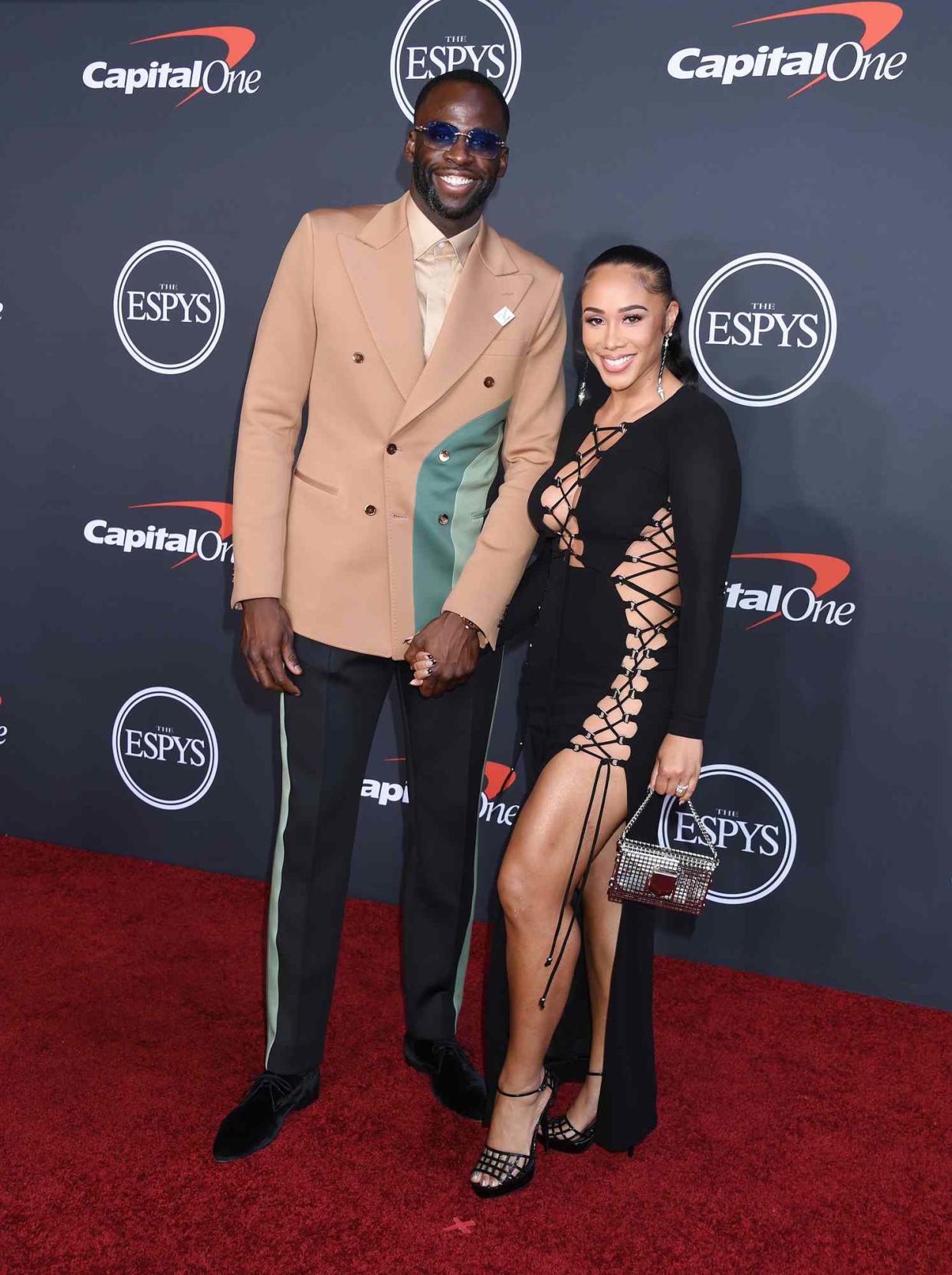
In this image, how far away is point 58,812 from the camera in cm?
382

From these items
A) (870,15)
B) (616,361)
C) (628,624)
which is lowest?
(628,624)

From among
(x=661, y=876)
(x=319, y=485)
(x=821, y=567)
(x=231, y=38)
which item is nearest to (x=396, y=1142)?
(x=661, y=876)

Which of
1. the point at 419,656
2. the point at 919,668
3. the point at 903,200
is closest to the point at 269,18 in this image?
the point at 903,200

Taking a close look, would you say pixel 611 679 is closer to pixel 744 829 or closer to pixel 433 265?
pixel 433 265

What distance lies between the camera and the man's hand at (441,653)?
7.64 ft

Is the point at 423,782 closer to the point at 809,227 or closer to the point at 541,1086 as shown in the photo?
the point at 541,1086

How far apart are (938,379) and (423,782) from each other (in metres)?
1.60

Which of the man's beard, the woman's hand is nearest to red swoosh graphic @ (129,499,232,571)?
the man's beard

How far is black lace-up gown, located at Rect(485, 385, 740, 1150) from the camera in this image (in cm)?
209

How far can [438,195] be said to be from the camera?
226 centimetres

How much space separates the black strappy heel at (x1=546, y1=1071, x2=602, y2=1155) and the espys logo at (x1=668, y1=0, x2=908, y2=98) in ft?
7.80

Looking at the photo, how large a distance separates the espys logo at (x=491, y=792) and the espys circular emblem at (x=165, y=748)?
548 millimetres

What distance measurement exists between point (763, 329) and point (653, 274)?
33.6 inches

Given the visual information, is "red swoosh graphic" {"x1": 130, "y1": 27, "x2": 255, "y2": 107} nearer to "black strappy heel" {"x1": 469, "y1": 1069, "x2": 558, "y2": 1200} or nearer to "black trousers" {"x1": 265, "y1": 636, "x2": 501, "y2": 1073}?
"black trousers" {"x1": 265, "y1": 636, "x2": 501, "y2": 1073}
